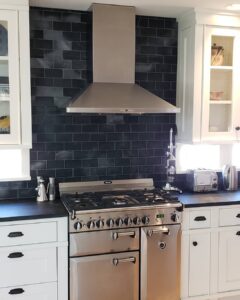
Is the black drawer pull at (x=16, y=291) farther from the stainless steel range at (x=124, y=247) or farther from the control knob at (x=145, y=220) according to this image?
the control knob at (x=145, y=220)

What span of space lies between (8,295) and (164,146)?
190 centimetres

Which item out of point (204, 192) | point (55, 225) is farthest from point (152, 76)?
point (55, 225)

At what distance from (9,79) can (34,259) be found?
4.57 feet

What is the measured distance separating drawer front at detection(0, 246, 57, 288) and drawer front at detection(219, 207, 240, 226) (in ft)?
4.67

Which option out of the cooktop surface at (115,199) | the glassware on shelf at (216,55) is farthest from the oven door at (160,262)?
the glassware on shelf at (216,55)

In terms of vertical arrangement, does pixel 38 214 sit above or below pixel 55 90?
below

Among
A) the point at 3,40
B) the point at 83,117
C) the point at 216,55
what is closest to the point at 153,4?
the point at 216,55

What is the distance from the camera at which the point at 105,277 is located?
117 inches

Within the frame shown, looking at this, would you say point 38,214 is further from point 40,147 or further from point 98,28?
point 98,28

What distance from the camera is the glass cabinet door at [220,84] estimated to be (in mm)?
3479

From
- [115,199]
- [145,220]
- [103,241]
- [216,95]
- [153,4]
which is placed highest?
[153,4]

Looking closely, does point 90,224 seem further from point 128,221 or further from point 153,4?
point 153,4

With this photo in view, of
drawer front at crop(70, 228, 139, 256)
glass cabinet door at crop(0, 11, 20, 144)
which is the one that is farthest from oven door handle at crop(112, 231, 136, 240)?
glass cabinet door at crop(0, 11, 20, 144)

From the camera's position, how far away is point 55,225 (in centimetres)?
290
